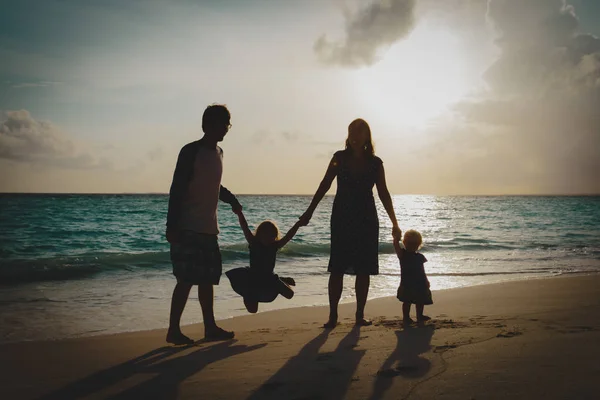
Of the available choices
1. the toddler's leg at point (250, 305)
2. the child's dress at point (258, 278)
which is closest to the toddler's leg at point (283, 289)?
the child's dress at point (258, 278)

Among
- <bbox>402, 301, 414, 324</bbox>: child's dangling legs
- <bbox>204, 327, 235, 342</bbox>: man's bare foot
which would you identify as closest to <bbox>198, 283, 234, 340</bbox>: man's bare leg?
<bbox>204, 327, 235, 342</bbox>: man's bare foot

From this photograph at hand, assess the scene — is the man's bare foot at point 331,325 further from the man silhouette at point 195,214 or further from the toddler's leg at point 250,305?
the man silhouette at point 195,214

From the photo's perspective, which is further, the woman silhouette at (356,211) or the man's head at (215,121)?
the woman silhouette at (356,211)

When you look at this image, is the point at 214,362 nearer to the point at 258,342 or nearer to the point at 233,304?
the point at 258,342

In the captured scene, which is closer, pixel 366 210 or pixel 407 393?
pixel 407 393

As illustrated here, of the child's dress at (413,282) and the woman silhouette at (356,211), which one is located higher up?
the woman silhouette at (356,211)

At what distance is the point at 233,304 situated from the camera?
24.5 feet

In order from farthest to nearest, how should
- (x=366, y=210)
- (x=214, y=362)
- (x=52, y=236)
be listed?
(x=52, y=236)
(x=366, y=210)
(x=214, y=362)

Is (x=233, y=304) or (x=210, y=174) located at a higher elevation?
(x=210, y=174)

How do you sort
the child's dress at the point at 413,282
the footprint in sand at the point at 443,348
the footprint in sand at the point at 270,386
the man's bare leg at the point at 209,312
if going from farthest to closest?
the child's dress at the point at 413,282, the man's bare leg at the point at 209,312, the footprint in sand at the point at 443,348, the footprint in sand at the point at 270,386

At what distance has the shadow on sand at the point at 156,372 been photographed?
3096mm

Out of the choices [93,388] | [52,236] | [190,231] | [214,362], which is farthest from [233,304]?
[52,236]

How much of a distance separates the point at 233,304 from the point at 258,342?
2.97m

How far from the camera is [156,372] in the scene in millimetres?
3539
